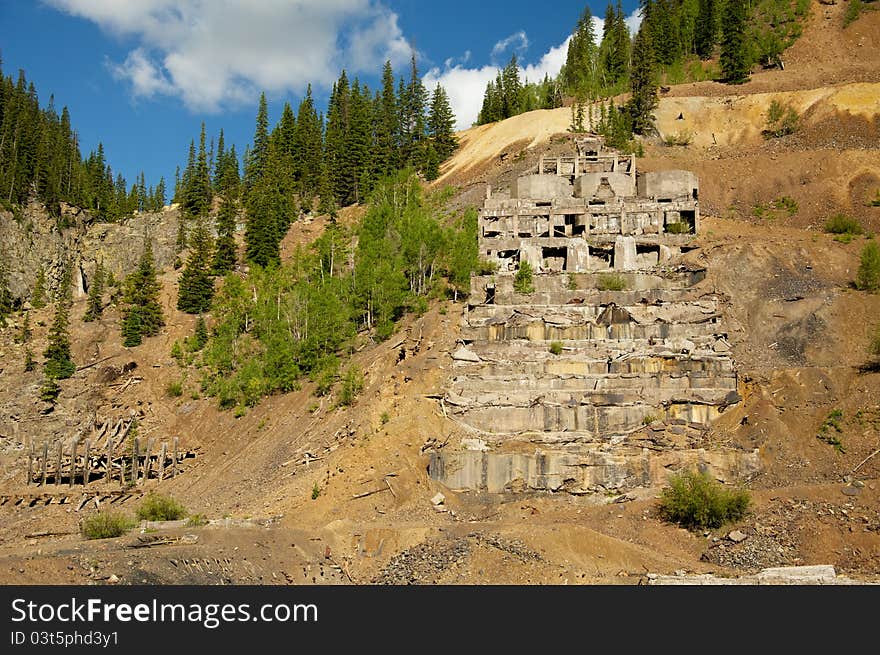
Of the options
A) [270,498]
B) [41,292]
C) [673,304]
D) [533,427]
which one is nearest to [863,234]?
[673,304]

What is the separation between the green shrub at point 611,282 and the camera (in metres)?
43.5

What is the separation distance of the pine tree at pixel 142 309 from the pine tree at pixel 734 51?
61.5m

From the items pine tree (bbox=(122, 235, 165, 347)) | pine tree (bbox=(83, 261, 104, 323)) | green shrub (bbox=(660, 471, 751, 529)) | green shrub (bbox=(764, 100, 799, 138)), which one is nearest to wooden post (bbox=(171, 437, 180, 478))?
pine tree (bbox=(122, 235, 165, 347))

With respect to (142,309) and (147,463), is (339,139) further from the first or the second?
(147,463)

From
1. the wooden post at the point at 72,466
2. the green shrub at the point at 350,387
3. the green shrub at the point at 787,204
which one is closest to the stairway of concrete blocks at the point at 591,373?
the green shrub at the point at 350,387

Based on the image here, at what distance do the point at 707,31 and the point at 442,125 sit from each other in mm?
35422

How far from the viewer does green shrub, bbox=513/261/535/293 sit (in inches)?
1722

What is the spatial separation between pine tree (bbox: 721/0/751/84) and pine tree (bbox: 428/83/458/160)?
97.4 feet

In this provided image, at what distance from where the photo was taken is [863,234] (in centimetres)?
5125

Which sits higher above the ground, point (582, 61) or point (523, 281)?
point (582, 61)

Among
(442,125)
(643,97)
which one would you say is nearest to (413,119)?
(442,125)

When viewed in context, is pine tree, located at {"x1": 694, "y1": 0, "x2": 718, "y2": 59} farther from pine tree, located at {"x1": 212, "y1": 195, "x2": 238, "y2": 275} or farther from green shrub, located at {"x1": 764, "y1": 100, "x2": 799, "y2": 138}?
pine tree, located at {"x1": 212, "y1": 195, "x2": 238, "y2": 275}

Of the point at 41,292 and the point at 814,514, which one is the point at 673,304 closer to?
the point at 814,514

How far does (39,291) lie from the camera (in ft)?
222
